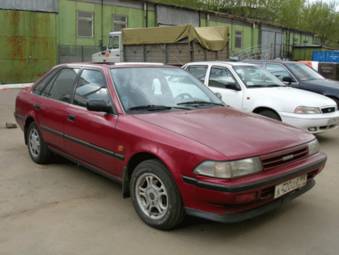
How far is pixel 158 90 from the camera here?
16.4ft

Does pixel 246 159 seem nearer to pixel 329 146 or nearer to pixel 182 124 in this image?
pixel 182 124

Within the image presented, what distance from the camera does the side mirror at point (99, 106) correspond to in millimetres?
4637

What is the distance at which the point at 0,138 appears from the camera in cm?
834

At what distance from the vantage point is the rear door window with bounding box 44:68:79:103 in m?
5.64

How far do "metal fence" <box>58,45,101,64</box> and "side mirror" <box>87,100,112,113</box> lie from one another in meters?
19.9

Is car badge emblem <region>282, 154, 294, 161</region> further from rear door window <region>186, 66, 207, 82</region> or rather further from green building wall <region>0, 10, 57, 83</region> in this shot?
green building wall <region>0, 10, 57, 83</region>

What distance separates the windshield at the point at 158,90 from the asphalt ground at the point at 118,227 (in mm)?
1112

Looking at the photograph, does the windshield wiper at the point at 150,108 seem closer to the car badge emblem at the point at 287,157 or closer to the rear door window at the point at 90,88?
the rear door window at the point at 90,88

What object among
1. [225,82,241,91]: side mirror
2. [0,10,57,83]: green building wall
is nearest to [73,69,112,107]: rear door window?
[225,82,241,91]: side mirror

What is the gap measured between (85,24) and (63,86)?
19.7 metres

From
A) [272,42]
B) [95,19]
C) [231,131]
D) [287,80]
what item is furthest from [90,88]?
[272,42]

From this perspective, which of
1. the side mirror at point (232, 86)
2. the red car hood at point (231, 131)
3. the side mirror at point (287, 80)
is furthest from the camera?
the side mirror at point (287, 80)

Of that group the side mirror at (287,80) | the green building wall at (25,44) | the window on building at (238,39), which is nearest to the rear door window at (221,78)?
the side mirror at (287,80)

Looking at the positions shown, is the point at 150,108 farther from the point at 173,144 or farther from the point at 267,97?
the point at 267,97
